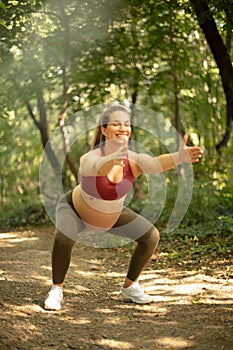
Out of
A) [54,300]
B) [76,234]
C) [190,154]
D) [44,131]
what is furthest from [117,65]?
[54,300]

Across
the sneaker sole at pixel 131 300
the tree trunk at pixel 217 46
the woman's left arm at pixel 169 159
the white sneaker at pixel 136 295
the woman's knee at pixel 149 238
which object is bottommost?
the sneaker sole at pixel 131 300

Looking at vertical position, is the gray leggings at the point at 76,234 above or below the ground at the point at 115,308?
above

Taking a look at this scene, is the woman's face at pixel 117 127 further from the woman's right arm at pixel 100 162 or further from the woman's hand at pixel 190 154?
the woman's hand at pixel 190 154

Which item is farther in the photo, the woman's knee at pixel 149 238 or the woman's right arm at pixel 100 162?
the woman's knee at pixel 149 238

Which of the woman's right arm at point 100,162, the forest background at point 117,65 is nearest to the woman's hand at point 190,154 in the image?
the woman's right arm at point 100,162

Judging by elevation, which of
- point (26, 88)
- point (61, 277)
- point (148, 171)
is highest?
point (26, 88)

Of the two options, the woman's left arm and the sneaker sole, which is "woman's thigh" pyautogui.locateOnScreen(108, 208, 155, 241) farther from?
the sneaker sole

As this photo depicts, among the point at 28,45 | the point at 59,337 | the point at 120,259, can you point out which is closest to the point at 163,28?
the point at 28,45

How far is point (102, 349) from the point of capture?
280 cm

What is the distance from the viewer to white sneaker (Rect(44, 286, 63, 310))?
137 inches

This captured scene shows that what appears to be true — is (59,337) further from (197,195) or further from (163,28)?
(163,28)

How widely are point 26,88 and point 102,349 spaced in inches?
265

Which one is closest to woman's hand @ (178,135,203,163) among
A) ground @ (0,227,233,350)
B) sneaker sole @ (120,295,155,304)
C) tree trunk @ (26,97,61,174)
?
ground @ (0,227,233,350)

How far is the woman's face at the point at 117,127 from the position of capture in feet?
11.4
